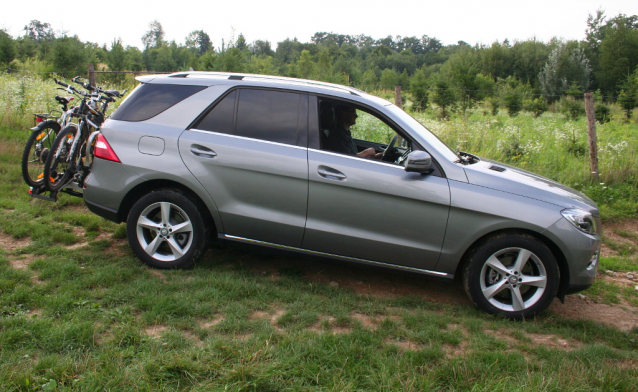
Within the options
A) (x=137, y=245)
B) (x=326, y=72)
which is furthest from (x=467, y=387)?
(x=326, y=72)

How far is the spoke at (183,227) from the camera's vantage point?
437 cm

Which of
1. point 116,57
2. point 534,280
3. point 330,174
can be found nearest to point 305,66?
point 116,57

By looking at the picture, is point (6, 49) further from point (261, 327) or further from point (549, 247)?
point (549, 247)

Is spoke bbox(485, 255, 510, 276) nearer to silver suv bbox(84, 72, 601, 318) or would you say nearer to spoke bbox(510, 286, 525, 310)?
silver suv bbox(84, 72, 601, 318)

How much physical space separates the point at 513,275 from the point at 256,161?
2.34 metres

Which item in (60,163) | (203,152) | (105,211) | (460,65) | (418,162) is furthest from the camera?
(460,65)

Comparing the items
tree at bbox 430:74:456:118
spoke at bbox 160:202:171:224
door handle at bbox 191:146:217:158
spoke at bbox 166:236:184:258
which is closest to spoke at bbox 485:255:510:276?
door handle at bbox 191:146:217:158

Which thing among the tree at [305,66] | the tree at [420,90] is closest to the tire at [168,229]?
the tree at [420,90]

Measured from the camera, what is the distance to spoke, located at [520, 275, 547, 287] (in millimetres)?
3922

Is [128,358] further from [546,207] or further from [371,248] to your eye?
[546,207]

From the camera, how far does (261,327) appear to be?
3350mm

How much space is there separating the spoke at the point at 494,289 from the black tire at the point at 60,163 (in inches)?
185

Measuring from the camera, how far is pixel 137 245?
14.7 feet

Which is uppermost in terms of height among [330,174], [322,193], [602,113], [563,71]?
[563,71]
